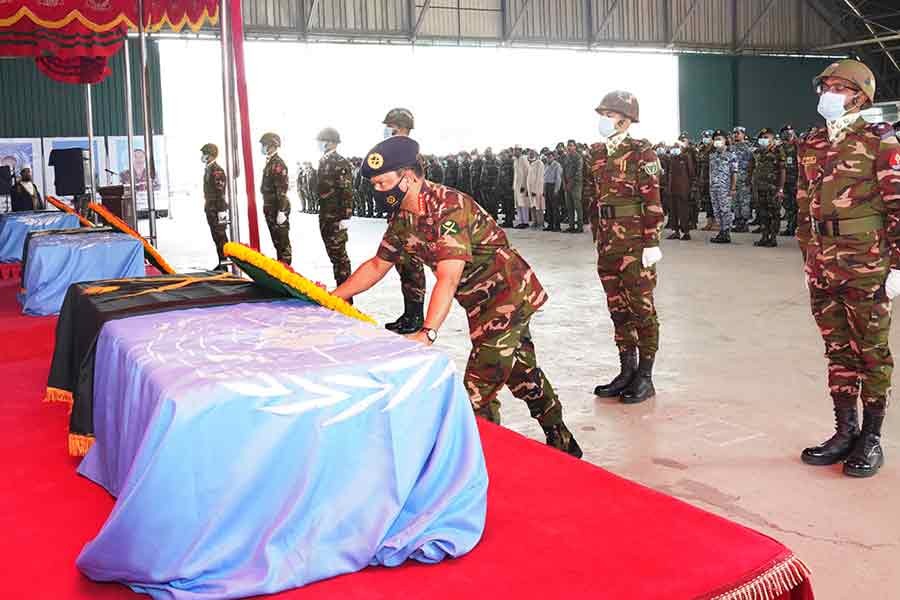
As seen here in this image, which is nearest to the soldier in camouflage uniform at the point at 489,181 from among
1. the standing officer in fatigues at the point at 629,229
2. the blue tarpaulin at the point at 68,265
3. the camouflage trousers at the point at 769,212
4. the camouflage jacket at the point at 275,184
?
the camouflage trousers at the point at 769,212

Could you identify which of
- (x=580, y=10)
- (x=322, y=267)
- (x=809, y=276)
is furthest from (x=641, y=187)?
(x=580, y=10)

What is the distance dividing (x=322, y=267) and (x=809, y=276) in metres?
8.36

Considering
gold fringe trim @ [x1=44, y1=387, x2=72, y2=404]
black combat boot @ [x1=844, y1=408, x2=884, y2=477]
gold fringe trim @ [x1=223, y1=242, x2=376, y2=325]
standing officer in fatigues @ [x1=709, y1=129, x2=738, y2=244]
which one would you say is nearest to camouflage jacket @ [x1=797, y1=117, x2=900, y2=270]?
black combat boot @ [x1=844, y1=408, x2=884, y2=477]

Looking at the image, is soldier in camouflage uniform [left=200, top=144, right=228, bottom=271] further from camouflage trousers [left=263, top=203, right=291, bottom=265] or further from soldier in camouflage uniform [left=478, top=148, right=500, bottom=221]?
soldier in camouflage uniform [left=478, top=148, right=500, bottom=221]

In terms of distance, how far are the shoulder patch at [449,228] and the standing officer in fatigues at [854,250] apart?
163 cm

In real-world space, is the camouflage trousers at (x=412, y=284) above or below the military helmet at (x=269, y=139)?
below

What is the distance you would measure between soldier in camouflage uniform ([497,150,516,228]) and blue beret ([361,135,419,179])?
1429 cm

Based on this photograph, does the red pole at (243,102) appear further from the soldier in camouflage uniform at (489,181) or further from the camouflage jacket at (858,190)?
the soldier in camouflage uniform at (489,181)

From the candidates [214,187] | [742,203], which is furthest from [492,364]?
[742,203]

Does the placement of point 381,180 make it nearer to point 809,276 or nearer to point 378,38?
point 809,276

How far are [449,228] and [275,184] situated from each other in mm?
6418

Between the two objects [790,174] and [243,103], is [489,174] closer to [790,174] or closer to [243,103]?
[790,174]

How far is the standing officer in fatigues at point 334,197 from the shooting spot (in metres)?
7.80

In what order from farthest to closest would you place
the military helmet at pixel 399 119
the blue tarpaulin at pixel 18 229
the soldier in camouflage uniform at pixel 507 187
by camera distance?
the soldier in camouflage uniform at pixel 507 187, the blue tarpaulin at pixel 18 229, the military helmet at pixel 399 119
